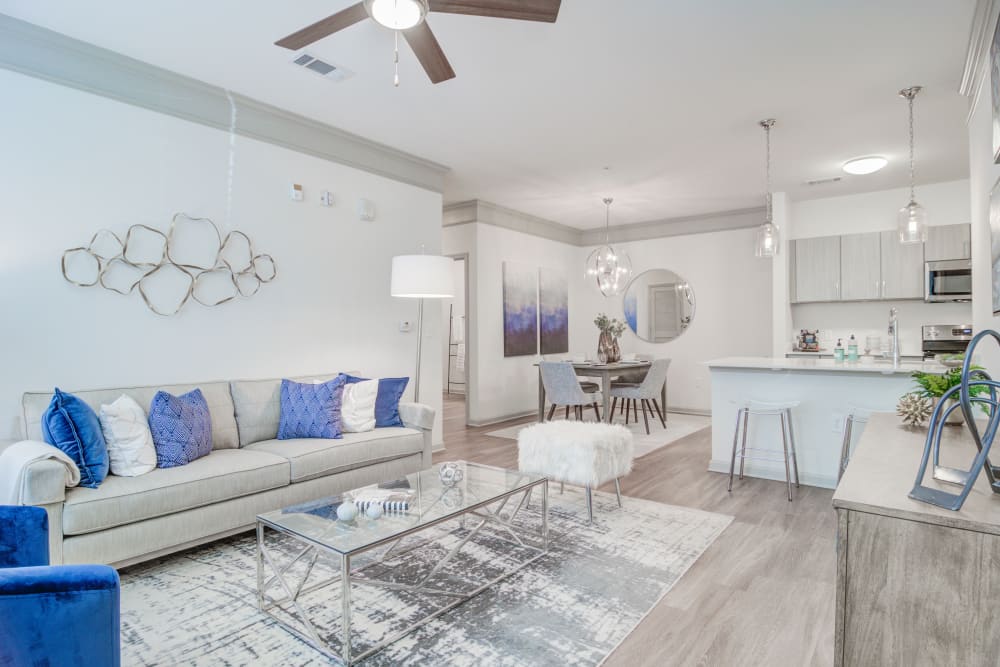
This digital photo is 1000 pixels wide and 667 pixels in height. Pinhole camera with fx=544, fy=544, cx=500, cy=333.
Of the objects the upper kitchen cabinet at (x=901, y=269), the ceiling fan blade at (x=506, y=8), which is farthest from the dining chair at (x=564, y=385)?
the ceiling fan blade at (x=506, y=8)

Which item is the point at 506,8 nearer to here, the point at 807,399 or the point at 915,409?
the point at 915,409

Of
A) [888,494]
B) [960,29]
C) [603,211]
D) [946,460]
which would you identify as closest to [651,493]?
[946,460]

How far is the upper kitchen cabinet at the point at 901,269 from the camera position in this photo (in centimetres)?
579

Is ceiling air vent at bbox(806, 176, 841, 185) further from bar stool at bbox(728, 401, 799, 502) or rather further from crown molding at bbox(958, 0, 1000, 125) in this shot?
bar stool at bbox(728, 401, 799, 502)

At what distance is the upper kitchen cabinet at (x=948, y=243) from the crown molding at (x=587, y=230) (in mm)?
1823

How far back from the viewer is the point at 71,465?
2396 mm

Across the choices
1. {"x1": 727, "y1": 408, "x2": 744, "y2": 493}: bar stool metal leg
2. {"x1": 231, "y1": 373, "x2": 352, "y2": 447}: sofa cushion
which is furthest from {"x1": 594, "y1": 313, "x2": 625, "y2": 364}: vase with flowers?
{"x1": 231, "y1": 373, "x2": 352, "y2": 447}: sofa cushion

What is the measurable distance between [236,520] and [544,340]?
5.29 m

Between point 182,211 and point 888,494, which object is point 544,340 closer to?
point 182,211

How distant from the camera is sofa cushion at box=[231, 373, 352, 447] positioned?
3492 millimetres

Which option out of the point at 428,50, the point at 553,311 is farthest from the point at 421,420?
the point at 553,311

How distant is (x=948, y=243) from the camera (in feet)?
18.5

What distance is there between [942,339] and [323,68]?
6.50m

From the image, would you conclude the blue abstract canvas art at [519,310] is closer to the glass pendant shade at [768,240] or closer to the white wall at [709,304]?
the white wall at [709,304]
